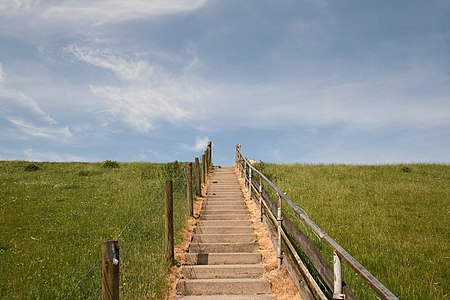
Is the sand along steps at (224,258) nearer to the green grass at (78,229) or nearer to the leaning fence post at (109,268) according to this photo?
the green grass at (78,229)

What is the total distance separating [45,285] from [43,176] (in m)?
18.5

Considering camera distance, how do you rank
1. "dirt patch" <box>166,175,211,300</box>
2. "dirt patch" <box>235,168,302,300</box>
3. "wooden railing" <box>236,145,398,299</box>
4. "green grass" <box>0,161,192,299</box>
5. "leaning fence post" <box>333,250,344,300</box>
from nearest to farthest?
1. "wooden railing" <box>236,145,398,299</box>
2. "leaning fence post" <box>333,250,344,300</box>
3. "dirt patch" <box>235,168,302,300</box>
4. "dirt patch" <box>166,175,211,300</box>
5. "green grass" <box>0,161,192,299</box>

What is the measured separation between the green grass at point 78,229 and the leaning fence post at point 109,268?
36 cm

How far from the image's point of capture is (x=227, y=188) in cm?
1845

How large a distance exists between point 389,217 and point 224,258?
8.19 m

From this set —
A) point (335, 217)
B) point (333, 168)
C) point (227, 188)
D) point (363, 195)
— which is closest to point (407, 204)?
point (363, 195)

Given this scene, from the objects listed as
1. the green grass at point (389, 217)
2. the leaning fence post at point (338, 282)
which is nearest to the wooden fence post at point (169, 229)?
the green grass at point (389, 217)

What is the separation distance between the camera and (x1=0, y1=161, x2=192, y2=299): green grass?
7539 mm

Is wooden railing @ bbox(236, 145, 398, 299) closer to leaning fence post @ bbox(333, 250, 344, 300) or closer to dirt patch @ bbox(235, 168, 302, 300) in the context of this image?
leaning fence post @ bbox(333, 250, 344, 300)

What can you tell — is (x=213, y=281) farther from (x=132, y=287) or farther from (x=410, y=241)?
(x=410, y=241)

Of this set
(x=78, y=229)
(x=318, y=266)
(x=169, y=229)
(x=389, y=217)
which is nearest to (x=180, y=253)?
(x=169, y=229)

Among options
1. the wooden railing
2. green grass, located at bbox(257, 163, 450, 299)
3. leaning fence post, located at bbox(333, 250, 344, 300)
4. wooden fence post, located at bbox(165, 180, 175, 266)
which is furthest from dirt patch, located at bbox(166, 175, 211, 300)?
green grass, located at bbox(257, 163, 450, 299)

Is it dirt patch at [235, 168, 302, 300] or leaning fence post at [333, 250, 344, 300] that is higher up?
leaning fence post at [333, 250, 344, 300]

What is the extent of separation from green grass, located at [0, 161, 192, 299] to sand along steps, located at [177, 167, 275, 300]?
665 mm
